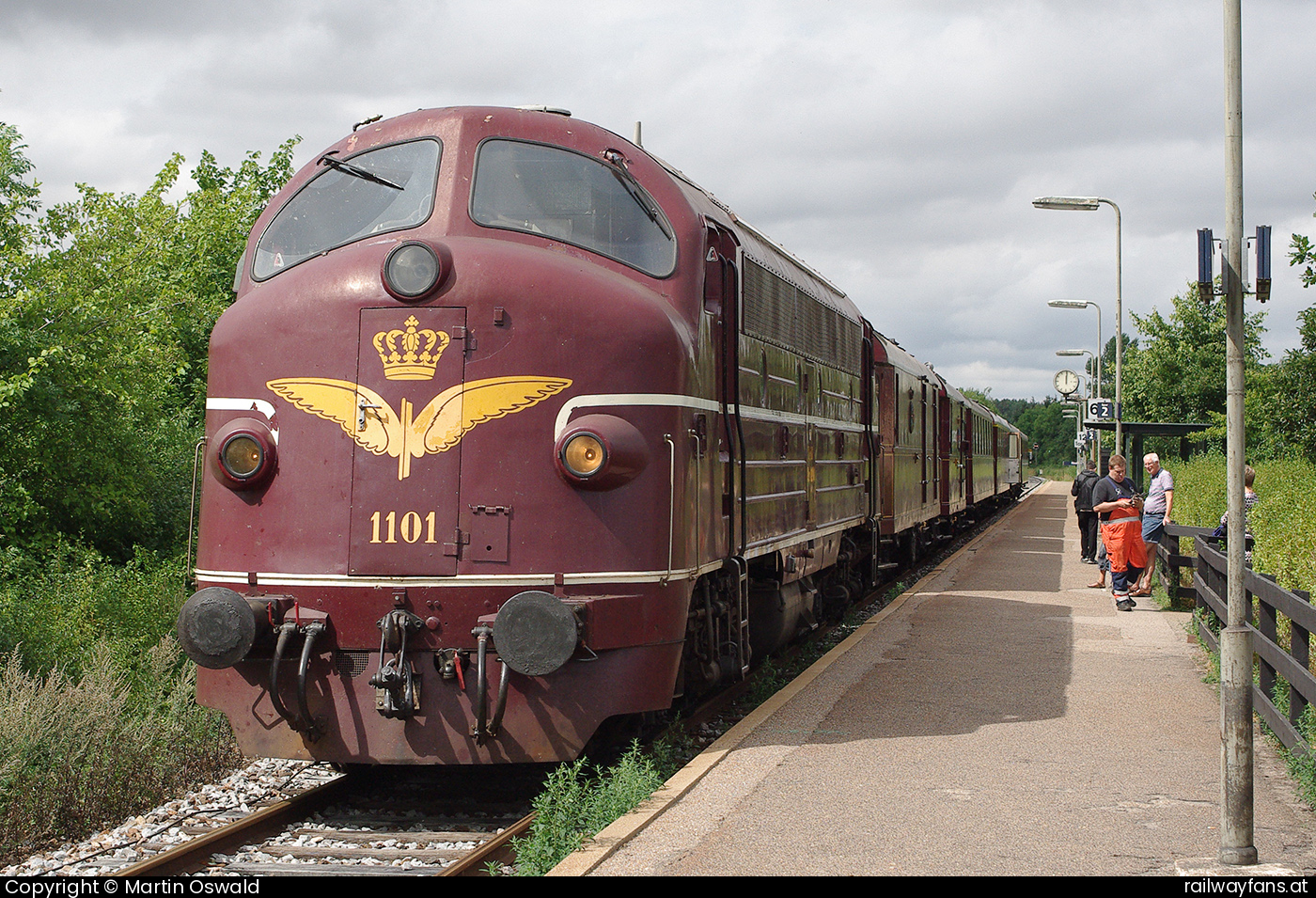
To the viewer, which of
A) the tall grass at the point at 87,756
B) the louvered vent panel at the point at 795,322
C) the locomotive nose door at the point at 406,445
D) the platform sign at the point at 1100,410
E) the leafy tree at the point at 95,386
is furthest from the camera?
the platform sign at the point at 1100,410

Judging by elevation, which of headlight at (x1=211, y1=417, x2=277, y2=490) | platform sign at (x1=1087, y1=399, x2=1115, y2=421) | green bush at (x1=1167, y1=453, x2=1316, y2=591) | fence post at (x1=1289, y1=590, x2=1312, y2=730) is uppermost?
platform sign at (x1=1087, y1=399, x2=1115, y2=421)

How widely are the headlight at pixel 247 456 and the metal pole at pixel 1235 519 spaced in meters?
4.56

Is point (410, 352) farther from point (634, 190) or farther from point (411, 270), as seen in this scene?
point (634, 190)

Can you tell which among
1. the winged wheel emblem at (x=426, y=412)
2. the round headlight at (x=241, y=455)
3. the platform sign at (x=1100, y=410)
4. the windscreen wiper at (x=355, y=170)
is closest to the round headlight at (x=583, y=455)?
the winged wheel emblem at (x=426, y=412)

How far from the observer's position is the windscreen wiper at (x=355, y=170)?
7.17m

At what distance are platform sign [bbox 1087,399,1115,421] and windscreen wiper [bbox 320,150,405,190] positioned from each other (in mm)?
17908

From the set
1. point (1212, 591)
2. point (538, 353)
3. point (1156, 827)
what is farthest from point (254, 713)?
point (1212, 591)

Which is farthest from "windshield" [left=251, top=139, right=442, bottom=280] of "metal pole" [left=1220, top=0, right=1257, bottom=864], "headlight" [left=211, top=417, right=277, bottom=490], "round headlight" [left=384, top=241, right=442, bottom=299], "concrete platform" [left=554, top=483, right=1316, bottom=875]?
"metal pole" [left=1220, top=0, right=1257, bottom=864]

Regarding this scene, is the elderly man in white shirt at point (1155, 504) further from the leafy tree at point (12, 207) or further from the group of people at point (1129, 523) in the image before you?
the leafy tree at point (12, 207)

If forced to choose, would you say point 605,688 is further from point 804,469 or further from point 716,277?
point 804,469

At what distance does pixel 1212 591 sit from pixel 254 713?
8.38 meters

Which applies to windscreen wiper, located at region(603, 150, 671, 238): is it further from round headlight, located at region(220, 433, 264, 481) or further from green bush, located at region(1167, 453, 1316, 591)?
green bush, located at region(1167, 453, 1316, 591)

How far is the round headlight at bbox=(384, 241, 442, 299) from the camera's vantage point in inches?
251

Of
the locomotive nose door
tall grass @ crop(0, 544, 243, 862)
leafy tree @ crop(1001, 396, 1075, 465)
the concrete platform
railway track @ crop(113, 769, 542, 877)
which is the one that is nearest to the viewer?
the concrete platform
